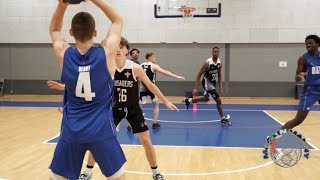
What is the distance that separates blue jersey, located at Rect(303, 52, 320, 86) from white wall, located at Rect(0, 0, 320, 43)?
34.2 feet

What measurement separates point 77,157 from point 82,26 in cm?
95

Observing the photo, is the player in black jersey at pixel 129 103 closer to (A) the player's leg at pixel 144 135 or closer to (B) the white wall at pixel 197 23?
(A) the player's leg at pixel 144 135

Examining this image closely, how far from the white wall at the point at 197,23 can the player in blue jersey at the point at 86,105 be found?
14237 millimetres

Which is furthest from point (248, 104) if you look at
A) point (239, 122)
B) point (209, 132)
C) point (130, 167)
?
point (130, 167)

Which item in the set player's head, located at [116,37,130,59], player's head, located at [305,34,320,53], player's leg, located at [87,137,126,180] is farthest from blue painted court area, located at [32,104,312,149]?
player's leg, located at [87,137,126,180]

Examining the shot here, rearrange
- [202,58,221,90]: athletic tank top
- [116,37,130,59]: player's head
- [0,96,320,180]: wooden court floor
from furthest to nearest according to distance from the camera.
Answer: [202,58,221,90]: athletic tank top
[0,96,320,180]: wooden court floor
[116,37,130,59]: player's head

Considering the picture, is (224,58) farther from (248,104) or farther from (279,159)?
(279,159)

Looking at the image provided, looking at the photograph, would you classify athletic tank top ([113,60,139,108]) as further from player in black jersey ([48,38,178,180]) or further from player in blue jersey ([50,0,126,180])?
player in blue jersey ([50,0,126,180])

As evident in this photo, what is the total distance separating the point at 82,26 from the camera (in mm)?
2549

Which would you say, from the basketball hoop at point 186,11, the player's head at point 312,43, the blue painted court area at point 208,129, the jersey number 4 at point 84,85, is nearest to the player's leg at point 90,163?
the jersey number 4 at point 84,85

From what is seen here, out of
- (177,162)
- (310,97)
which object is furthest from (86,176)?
(310,97)

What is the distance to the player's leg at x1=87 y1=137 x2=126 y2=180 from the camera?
266cm

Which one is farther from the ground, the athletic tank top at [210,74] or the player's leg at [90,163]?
the athletic tank top at [210,74]

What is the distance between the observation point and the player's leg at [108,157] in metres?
2.66
